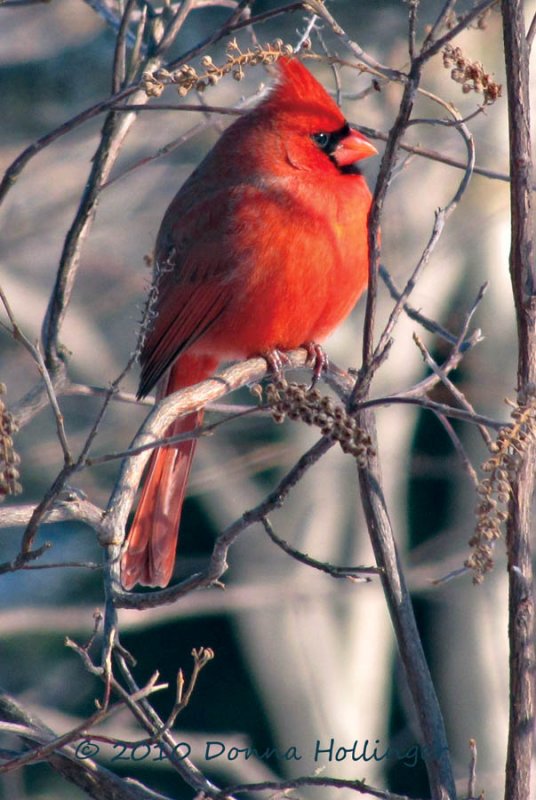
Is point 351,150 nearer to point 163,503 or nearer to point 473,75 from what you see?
point 163,503

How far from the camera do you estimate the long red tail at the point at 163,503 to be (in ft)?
8.86

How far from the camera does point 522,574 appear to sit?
1596mm

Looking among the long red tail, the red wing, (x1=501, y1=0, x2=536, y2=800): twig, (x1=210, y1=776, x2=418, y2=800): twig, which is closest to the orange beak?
the red wing

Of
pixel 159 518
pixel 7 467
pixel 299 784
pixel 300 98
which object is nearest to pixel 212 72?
pixel 7 467

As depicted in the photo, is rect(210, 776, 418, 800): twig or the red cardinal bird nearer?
rect(210, 776, 418, 800): twig

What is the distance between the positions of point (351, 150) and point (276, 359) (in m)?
0.57

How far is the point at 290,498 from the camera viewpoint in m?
4.44

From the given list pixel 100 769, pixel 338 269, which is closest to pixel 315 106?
pixel 338 269

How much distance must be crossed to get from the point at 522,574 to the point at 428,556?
2863 mm

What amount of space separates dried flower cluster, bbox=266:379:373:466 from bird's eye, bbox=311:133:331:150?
1425 millimetres

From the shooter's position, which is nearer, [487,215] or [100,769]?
[100,769]

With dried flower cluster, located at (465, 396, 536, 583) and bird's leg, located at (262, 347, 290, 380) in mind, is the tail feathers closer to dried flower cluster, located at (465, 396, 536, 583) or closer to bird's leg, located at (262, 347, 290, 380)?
bird's leg, located at (262, 347, 290, 380)

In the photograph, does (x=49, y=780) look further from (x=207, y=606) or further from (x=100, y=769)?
(x=100, y=769)

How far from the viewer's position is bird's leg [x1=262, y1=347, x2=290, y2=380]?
8.69 feet
